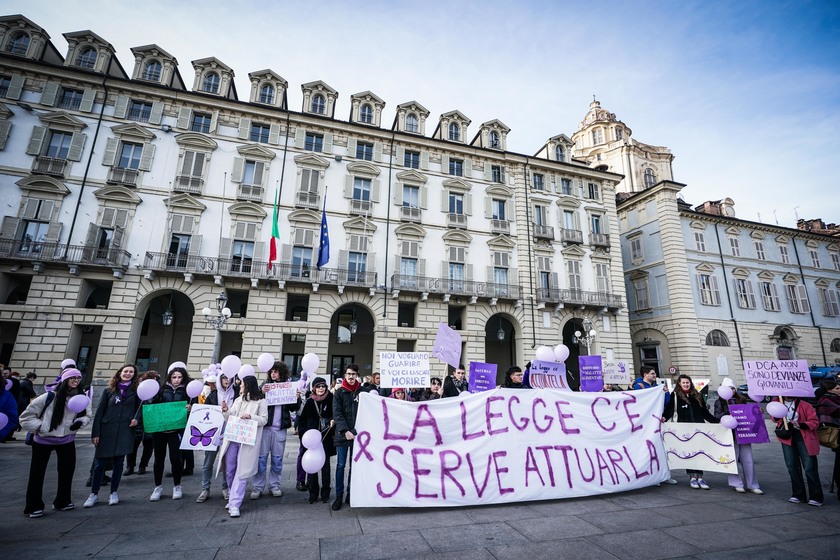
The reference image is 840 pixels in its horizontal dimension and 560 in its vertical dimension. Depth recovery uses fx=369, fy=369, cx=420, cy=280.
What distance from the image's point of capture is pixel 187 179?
1984 cm

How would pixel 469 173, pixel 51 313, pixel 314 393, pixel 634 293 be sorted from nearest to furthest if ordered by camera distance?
pixel 314 393 < pixel 51 313 < pixel 469 173 < pixel 634 293

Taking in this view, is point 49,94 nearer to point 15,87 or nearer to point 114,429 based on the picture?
point 15,87

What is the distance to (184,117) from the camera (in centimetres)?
2061

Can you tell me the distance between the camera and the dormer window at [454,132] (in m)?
25.5

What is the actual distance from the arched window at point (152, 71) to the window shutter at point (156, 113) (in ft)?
6.30

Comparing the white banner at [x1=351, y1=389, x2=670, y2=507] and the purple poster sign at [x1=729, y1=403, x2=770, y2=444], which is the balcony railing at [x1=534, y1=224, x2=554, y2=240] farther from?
the white banner at [x1=351, y1=389, x2=670, y2=507]

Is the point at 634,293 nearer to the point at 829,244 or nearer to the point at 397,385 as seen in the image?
the point at 829,244

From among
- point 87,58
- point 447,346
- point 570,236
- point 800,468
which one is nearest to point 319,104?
point 87,58

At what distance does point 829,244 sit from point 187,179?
162 ft

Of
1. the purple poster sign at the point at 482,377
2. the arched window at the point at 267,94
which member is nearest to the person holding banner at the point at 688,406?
the purple poster sign at the point at 482,377

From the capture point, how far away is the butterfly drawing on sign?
610cm

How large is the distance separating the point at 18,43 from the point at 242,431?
91.5 feet

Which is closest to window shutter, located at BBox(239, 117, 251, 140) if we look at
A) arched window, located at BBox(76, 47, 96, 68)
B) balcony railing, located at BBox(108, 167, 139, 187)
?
balcony railing, located at BBox(108, 167, 139, 187)

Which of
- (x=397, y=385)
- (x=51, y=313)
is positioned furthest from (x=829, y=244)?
(x=51, y=313)
